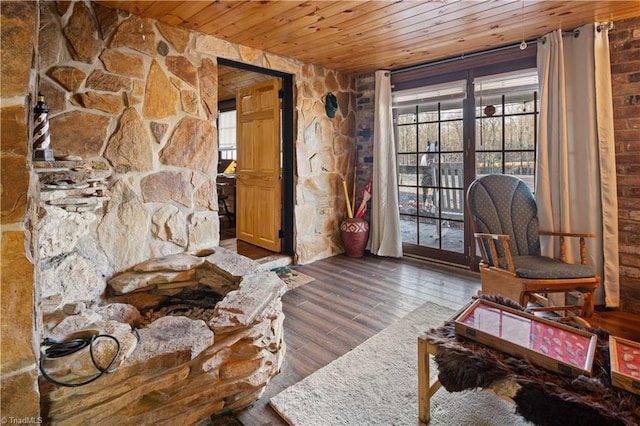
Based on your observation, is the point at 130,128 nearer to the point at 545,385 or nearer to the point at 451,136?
the point at 545,385

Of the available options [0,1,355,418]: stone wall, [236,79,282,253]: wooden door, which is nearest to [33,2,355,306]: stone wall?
[0,1,355,418]: stone wall

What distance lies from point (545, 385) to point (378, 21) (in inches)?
104

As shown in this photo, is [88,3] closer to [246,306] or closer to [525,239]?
[246,306]

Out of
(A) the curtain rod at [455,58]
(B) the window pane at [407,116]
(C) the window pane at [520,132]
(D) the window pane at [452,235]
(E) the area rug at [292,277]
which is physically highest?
(A) the curtain rod at [455,58]

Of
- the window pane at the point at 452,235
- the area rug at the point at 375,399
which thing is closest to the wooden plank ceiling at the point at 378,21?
the window pane at the point at 452,235

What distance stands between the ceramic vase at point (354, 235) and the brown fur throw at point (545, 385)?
287cm

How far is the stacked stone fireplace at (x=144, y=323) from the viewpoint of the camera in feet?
4.50

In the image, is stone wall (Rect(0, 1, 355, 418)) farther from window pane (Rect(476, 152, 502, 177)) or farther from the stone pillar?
window pane (Rect(476, 152, 502, 177))

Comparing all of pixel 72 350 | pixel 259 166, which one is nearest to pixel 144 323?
pixel 72 350

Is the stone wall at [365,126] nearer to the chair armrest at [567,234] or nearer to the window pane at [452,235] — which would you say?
the window pane at [452,235]

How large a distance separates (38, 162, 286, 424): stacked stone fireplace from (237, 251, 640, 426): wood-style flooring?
16 centimetres

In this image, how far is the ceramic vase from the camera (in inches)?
171

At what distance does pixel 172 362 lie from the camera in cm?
148

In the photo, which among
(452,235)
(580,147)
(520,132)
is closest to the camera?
(580,147)
